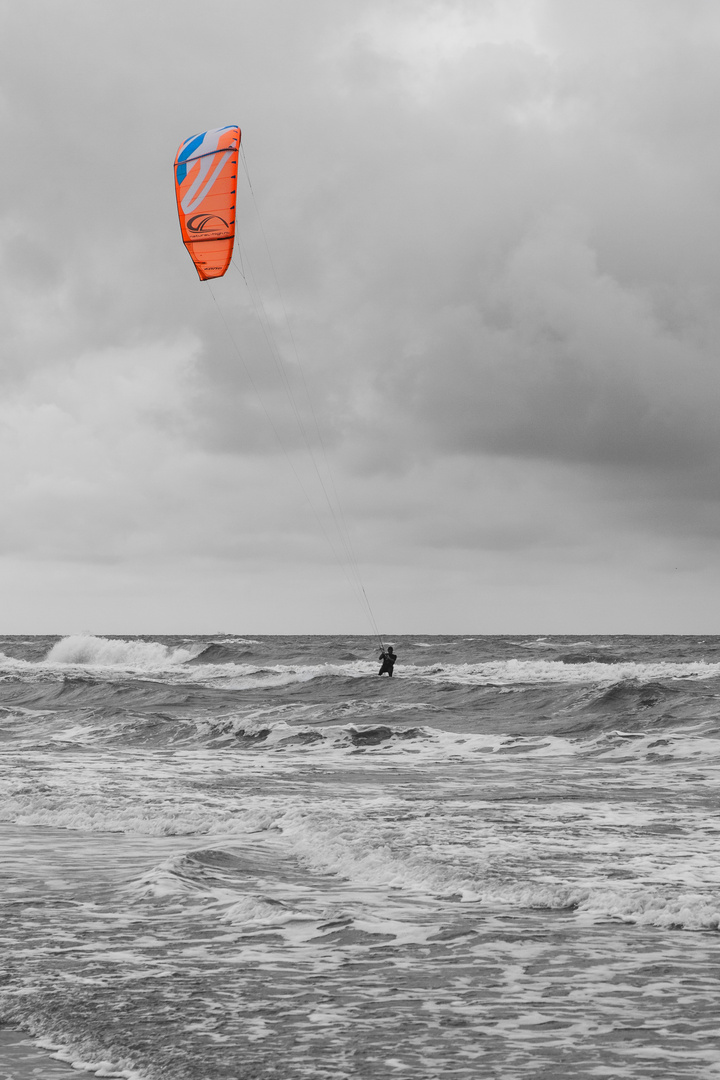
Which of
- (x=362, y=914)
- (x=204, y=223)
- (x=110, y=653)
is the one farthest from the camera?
(x=110, y=653)

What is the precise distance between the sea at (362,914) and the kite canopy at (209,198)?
8826 mm

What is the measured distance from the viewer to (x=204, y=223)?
19.4 metres

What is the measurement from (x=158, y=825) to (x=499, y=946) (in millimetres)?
5639

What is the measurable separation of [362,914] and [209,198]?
48.9 ft

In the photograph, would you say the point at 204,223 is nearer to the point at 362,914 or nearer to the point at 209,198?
the point at 209,198

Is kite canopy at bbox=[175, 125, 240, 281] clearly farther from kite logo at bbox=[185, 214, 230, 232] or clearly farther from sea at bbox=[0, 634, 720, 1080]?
sea at bbox=[0, 634, 720, 1080]

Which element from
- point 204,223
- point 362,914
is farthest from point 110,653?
point 362,914

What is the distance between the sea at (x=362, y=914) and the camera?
17.3ft

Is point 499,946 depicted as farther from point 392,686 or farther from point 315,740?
point 392,686

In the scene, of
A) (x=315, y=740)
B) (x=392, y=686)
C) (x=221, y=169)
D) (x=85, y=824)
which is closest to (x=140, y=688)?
(x=392, y=686)

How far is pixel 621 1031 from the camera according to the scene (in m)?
5.43

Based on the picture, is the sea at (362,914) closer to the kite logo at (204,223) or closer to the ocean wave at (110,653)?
the kite logo at (204,223)

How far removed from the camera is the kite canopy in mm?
19094

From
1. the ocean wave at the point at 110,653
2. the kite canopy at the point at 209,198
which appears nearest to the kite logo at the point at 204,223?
the kite canopy at the point at 209,198
